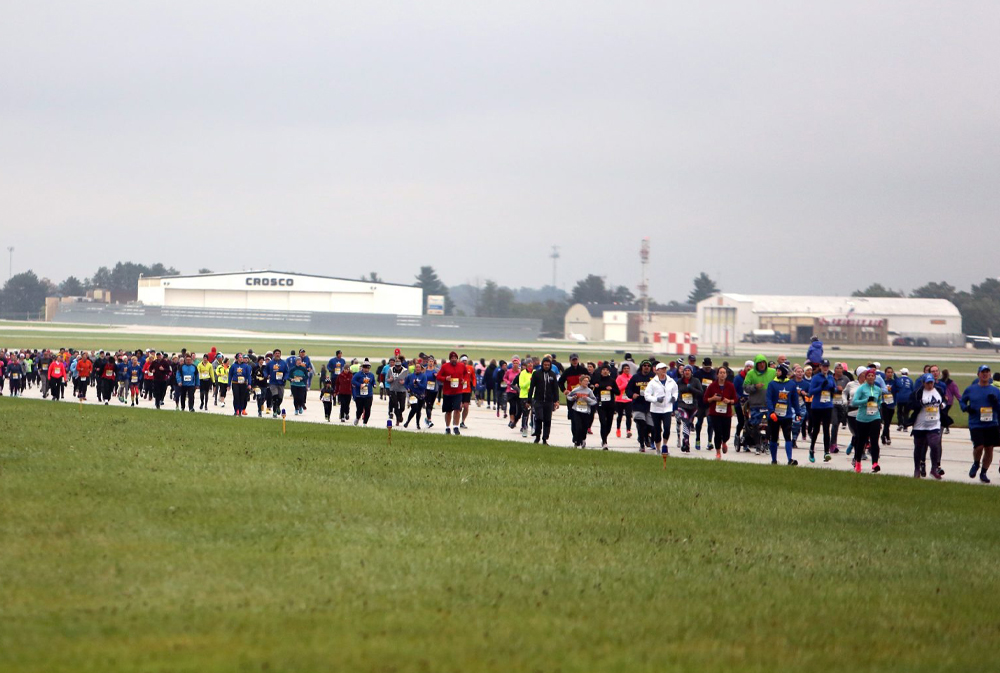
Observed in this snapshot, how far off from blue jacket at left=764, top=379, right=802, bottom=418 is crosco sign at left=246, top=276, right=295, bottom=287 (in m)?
117

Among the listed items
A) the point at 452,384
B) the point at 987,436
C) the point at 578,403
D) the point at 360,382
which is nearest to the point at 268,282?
the point at 360,382

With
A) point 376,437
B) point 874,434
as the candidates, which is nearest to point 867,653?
point 874,434

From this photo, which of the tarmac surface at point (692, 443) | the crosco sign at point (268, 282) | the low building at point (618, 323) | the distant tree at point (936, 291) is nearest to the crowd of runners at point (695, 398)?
the tarmac surface at point (692, 443)

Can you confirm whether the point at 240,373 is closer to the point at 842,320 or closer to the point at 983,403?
→ the point at 983,403

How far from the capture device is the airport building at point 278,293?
130 metres

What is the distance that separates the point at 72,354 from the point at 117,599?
120ft

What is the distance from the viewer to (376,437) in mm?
21969

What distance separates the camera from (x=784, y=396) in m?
20.0

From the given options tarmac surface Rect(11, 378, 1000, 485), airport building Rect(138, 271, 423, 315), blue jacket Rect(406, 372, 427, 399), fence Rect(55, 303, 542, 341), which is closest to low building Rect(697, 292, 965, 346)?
fence Rect(55, 303, 542, 341)

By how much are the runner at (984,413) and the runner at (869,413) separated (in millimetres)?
1412

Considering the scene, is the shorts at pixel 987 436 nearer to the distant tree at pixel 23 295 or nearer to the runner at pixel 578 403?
the runner at pixel 578 403

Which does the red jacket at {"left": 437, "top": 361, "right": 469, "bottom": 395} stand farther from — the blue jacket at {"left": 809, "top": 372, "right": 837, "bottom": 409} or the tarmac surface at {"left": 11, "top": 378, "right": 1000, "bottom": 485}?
the blue jacket at {"left": 809, "top": 372, "right": 837, "bottom": 409}

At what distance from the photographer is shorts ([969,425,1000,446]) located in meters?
18.2

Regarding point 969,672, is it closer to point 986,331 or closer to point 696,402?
point 696,402
